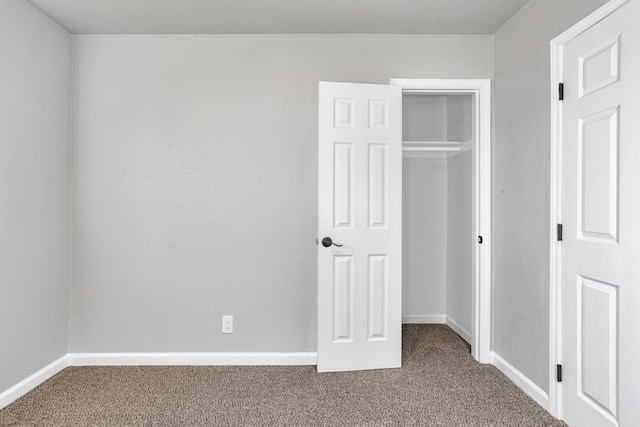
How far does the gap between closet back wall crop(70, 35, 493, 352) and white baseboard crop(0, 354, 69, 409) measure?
0.15 metres

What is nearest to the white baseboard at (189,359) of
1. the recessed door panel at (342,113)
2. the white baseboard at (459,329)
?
the white baseboard at (459,329)

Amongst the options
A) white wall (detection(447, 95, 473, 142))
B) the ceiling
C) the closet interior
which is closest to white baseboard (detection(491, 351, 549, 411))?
the closet interior

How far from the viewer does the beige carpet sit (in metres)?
2.25

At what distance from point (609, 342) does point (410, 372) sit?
1.32 m

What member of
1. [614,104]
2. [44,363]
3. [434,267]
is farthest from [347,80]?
[44,363]

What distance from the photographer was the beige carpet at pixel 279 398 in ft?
7.39

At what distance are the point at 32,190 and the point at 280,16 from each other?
1996 mm

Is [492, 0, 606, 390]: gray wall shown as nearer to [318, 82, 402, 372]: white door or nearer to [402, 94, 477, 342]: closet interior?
[318, 82, 402, 372]: white door

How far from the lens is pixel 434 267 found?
4242 mm

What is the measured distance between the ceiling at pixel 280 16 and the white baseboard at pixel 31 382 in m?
2.40

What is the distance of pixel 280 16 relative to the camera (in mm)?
2799

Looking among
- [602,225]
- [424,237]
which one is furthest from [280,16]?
[424,237]

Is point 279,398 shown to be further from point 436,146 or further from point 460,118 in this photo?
point 460,118

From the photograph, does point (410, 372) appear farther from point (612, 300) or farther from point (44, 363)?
point (44, 363)
